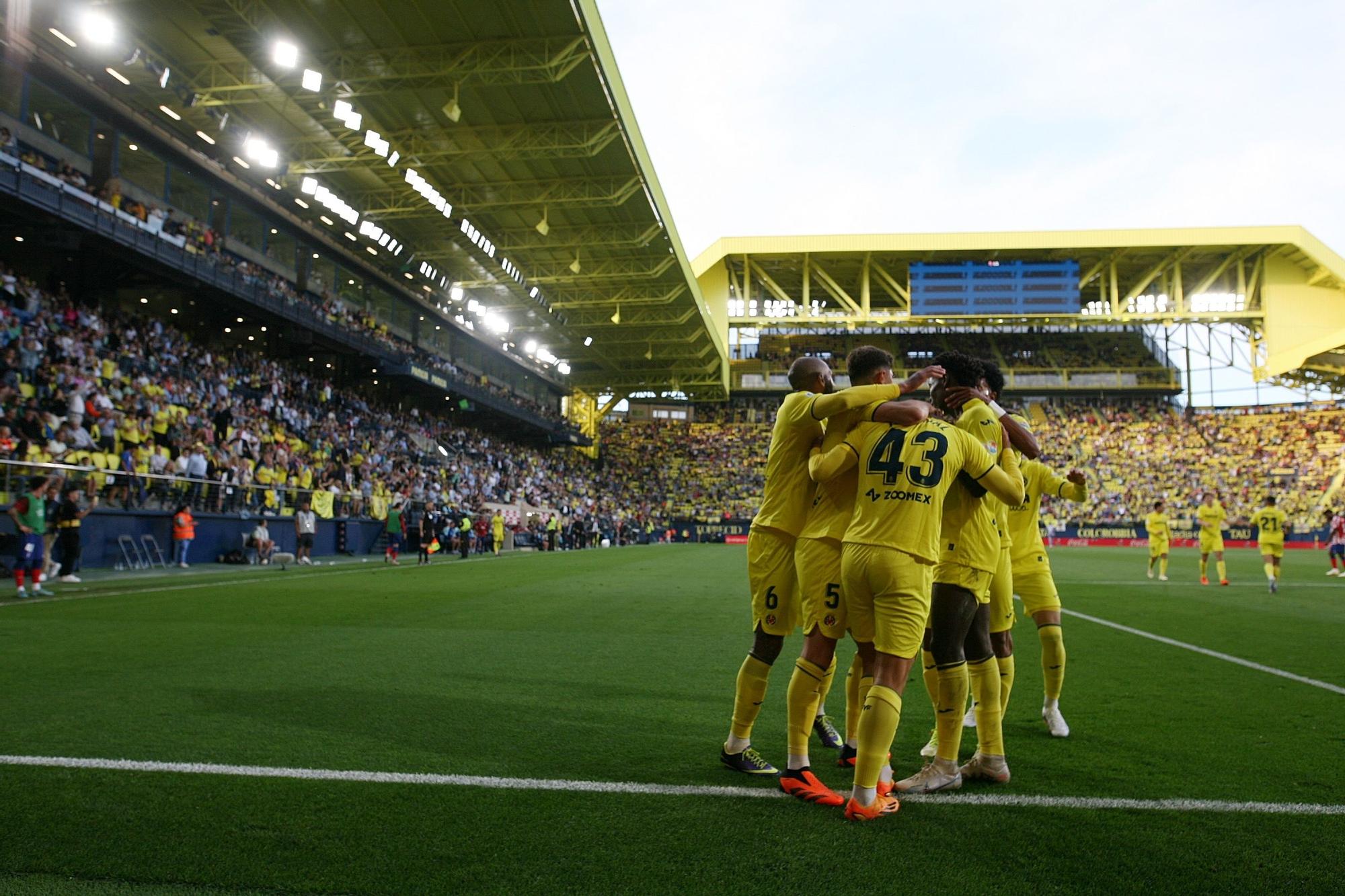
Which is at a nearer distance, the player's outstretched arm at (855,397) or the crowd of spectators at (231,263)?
the player's outstretched arm at (855,397)

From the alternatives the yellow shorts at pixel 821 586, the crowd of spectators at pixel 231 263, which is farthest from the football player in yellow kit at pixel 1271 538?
the crowd of spectators at pixel 231 263

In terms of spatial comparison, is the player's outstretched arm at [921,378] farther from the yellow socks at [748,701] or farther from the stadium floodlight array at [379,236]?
the stadium floodlight array at [379,236]

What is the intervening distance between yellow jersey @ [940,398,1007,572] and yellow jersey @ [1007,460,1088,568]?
1.32m

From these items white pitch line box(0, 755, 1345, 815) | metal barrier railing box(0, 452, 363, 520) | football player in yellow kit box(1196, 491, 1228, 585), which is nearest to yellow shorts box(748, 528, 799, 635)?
white pitch line box(0, 755, 1345, 815)

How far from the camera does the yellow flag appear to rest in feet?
75.5

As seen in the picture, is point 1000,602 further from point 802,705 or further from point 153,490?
point 153,490

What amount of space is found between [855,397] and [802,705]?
1429 mm

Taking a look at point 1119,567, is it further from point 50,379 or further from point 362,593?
point 50,379

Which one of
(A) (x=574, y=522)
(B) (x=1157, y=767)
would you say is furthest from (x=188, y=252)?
(B) (x=1157, y=767)

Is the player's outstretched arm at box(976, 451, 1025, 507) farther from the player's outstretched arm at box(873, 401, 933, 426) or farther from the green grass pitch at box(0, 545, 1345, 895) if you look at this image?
the green grass pitch at box(0, 545, 1345, 895)

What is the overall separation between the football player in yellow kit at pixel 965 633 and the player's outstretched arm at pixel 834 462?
609 millimetres

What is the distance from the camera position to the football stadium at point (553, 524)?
11.3 feet

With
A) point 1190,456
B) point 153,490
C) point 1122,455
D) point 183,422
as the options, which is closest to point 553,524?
point 183,422

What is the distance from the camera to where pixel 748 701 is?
4215 mm
